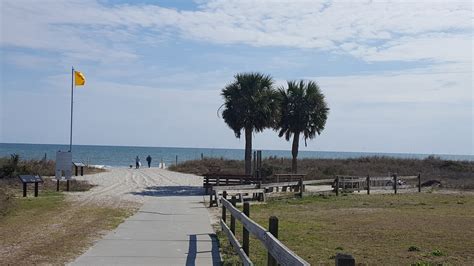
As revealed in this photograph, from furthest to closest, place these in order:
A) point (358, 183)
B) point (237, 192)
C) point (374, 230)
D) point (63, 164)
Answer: point (358, 183) < point (63, 164) < point (237, 192) < point (374, 230)

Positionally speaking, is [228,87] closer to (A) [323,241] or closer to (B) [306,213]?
(B) [306,213]

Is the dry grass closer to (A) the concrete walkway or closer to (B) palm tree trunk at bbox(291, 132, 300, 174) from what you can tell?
(A) the concrete walkway

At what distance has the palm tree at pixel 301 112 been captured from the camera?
132ft

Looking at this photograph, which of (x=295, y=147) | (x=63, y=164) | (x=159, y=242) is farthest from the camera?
(x=295, y=147)

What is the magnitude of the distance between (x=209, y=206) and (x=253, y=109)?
1213 centimetres

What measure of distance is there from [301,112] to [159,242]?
91.6 ft

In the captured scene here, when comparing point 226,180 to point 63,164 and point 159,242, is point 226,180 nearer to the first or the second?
point 63,164

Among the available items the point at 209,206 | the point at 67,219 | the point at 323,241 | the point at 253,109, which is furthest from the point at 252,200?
the point at 323,241

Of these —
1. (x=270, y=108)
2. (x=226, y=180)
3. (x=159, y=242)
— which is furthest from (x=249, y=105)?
(x=159, y=242)

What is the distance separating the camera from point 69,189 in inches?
1228

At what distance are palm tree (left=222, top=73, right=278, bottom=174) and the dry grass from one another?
13.8 metres

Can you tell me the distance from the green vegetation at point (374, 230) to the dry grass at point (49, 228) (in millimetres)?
3335

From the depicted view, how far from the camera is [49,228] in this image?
51.0 ft

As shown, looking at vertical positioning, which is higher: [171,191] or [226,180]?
[226,180]
